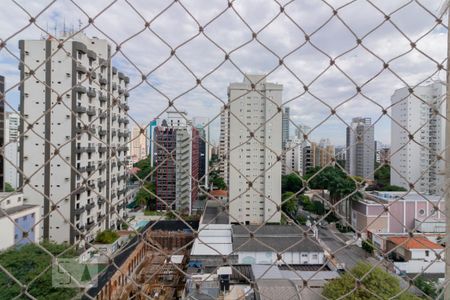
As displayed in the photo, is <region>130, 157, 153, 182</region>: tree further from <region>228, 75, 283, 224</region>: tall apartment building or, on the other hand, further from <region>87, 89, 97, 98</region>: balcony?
<region>87, 89, 97, 98</region>: balcony

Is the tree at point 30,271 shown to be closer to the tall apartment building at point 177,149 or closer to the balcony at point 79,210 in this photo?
the tall apartment building at point 177,149

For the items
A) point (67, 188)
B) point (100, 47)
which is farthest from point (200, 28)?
point (100, 47)

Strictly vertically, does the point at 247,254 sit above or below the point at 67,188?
below

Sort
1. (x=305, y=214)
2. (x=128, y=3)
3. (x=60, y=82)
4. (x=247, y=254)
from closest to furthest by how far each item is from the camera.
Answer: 1. (x=128, y=3)
2. (x=60, y=82)
3. (x=247, y=254)
4. (x=305, y=214)

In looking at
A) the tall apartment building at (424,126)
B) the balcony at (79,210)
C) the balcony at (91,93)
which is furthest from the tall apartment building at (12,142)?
the balcony at (91,93)

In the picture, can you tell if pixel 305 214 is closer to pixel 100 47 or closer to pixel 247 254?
pixel 247 254

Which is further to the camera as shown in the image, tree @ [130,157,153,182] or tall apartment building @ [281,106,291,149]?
tall apartment building @ [281,106,291,149]

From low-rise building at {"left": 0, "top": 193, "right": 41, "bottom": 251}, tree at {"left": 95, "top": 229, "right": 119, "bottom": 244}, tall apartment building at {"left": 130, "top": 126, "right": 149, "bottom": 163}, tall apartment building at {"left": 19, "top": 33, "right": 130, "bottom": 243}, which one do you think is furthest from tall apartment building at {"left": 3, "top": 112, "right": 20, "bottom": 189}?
tree at {"left": 95, "top": 229, "right": 119, "bottom": 244}

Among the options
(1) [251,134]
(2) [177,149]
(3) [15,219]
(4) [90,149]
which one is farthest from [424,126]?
(4) [90,149]

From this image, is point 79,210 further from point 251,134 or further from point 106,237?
point 251,134

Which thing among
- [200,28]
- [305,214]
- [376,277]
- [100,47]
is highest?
[100,47]

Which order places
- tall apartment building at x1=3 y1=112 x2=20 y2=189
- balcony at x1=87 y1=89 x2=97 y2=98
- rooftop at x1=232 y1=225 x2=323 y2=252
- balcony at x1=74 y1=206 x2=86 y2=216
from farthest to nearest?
balcony at x1=87 y1=89 x2=97 y2=98, rooftop at x1=232 y1=225 x2=323 y2=252, balcony at x1=74 y1=206 x2=86 y2=216, tall apartment building at x1=3 y1=112 x2=20 y2=189
